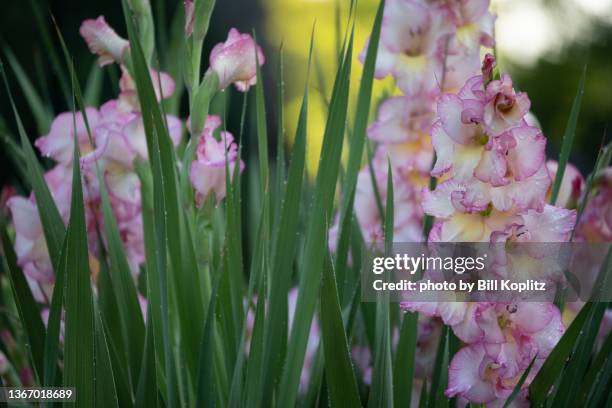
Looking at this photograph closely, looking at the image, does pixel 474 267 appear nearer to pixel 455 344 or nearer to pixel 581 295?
pixel 455 344

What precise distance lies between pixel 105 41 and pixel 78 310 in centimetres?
29

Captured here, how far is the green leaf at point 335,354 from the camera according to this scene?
1.66ft

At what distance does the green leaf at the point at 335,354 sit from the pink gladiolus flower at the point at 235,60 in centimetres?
21

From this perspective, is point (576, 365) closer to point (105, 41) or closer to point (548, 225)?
point (548, 225)

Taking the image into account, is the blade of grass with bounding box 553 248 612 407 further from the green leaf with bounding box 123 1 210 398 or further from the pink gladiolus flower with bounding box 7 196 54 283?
the pink gladiolus flower with bounding box 7 196 54 283

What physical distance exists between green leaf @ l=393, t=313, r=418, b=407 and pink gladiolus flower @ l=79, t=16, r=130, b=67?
0.32m

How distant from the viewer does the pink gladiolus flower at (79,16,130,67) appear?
2.28 ft

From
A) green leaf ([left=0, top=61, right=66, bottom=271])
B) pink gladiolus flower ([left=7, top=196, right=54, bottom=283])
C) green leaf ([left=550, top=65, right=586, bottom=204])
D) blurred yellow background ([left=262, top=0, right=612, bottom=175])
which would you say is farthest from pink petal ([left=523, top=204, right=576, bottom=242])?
blurred yellow background ([left=262, top=0, right=612, bottom=175])

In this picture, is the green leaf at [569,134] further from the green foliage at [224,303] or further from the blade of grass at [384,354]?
the blade of grass at [384,354]

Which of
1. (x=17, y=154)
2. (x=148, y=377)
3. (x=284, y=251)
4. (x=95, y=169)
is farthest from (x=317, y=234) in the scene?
(x=17, y=154)

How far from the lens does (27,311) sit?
60cm

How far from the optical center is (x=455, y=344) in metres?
0.61

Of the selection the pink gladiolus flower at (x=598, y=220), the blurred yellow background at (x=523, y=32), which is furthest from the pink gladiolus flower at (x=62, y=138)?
the blurred yellow background at (x=523, y=32)

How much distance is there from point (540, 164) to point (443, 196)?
0.07 m
